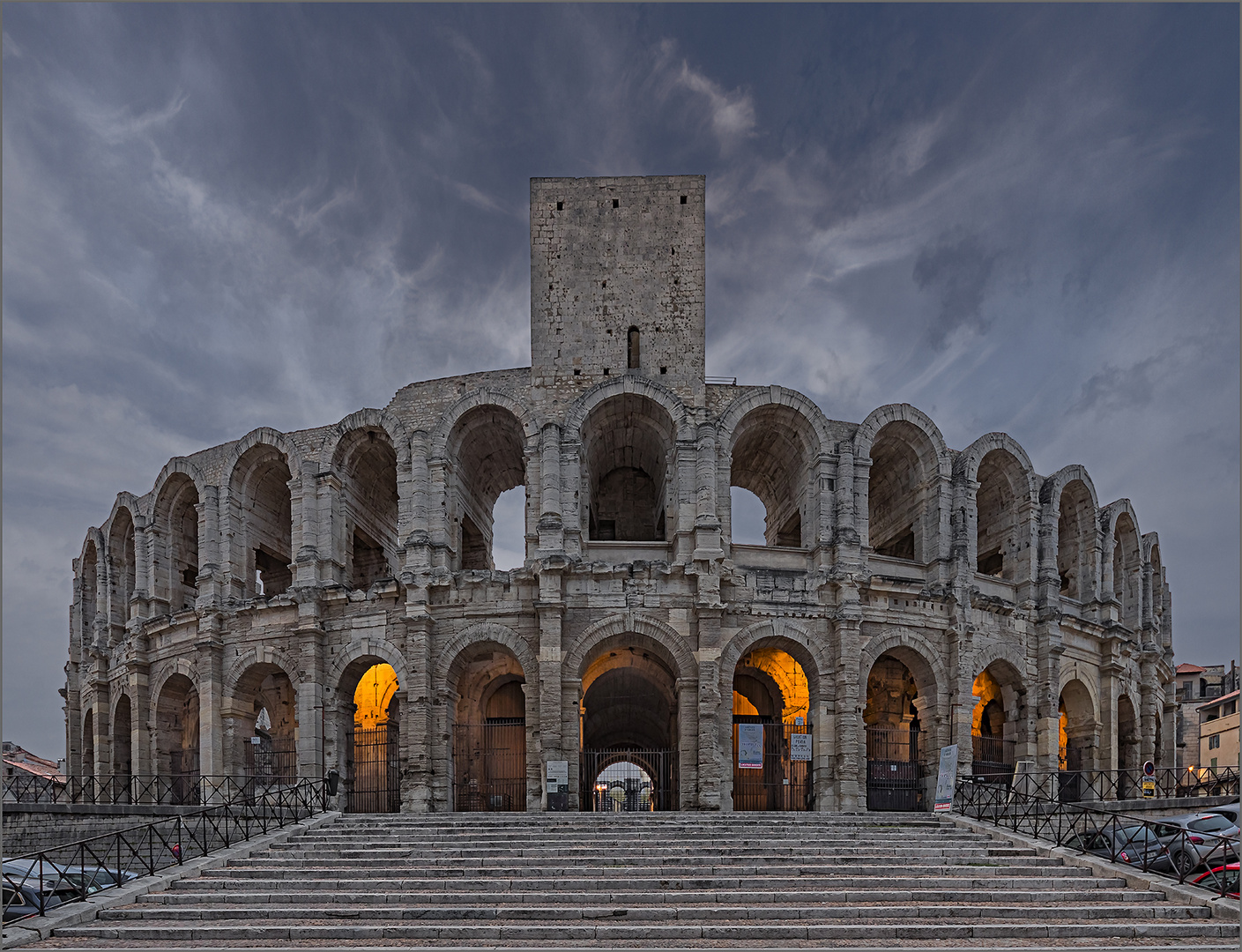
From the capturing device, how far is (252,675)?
77.4 ft

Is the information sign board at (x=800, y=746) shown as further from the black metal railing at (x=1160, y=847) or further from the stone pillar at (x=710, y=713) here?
the black metal railing at (x=1160, y=847)

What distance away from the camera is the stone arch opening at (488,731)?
928 inches

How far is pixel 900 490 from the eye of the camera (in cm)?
2519

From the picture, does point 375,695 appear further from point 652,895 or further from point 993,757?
point 993,757

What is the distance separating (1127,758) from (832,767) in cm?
1206

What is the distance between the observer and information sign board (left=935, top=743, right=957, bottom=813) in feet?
58.6

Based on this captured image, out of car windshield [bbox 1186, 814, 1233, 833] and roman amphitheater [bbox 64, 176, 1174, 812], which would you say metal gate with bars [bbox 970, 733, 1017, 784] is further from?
car windshield [bbox 1186, 814, 1233, 833]

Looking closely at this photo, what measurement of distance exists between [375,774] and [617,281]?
14.8 m

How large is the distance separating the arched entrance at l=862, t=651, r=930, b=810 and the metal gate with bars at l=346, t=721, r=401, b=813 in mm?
11573

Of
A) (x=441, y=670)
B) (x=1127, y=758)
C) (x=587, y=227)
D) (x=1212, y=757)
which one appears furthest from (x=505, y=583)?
(x=1212, y=757)

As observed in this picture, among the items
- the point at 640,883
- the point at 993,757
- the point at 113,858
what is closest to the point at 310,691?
the point at 113,858

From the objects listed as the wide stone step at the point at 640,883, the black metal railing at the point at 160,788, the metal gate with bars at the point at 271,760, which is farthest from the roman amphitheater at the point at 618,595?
the wide stone step at the point at 640,883

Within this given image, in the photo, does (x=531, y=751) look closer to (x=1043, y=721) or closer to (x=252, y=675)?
(x=252, y=675)

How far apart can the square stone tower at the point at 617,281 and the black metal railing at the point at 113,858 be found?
39.6 ft
